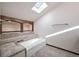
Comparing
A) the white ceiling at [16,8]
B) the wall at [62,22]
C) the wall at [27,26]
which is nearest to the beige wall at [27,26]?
the wall at [27,26]

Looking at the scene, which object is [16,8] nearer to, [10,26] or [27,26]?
[10,26]

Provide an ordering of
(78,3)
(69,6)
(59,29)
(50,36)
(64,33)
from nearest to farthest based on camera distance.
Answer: (78,3), (69,6), (64,33), (59,29), (50,36)

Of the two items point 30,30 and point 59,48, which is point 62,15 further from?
point 30,30

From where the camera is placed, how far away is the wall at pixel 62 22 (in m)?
2.67

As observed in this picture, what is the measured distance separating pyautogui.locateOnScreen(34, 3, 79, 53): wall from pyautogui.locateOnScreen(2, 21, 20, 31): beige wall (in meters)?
1.09

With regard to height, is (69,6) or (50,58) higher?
(69,6)

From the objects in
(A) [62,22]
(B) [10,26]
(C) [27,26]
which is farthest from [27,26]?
(A) [62,22]

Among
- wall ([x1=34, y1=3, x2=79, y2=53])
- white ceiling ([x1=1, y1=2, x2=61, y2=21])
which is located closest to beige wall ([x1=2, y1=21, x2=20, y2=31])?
white ceiling ([x1=1, y1=2, x2=61, y2=21])

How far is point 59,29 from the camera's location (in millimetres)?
3242

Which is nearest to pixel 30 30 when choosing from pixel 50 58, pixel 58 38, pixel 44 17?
pixel 44 17

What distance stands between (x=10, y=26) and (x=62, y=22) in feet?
6.58

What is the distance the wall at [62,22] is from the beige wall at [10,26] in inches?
43.1

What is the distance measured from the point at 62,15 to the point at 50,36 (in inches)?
44.0

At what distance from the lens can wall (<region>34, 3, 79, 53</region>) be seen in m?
2.67
